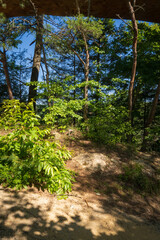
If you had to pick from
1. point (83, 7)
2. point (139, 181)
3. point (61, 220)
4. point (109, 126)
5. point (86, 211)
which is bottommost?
point (139, 181)

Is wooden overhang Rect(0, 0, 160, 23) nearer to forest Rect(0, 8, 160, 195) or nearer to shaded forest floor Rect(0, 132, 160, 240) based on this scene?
forest Rect(0, 8, 160, 195)

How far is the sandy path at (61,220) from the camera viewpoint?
199 cm

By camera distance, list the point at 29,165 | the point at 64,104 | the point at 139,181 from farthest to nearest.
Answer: the point at 64,104 < the point at 139,181 < the point at 29,165

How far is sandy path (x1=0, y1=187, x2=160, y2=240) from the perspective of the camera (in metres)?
1.99

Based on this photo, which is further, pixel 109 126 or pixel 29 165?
pixel 109 126

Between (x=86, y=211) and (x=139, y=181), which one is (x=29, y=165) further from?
(x=139, y=181)

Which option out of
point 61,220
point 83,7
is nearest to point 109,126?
point 61,220

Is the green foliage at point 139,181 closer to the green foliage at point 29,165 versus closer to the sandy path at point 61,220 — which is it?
the sandy path at point 61,220

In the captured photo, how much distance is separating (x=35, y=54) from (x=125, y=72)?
21.8 ft

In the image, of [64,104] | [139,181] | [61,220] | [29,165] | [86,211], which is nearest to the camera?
[61,220]

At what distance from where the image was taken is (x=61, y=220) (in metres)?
2.37

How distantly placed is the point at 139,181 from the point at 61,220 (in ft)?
10.7

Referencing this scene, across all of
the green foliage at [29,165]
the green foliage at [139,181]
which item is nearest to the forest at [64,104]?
the green foliage at [29,165]

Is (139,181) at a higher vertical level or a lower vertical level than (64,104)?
lower
